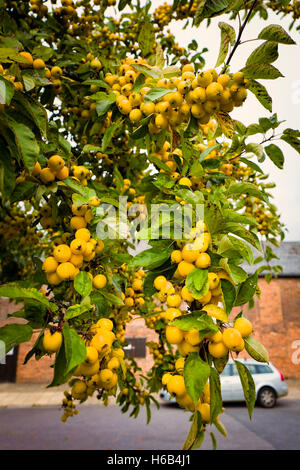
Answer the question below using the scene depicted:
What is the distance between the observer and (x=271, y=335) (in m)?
12.0

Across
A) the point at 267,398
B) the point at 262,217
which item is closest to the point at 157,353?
the point at 262,217

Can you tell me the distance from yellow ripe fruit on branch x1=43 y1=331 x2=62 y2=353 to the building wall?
10794mm

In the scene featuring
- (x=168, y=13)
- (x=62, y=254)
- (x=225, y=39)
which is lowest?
(x=62, y=254)

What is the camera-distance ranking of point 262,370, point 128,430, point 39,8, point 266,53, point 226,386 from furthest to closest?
point 262,370, point 226,386, point 128,430, point 39,8, point 266,53

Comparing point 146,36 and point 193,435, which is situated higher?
point 146,36

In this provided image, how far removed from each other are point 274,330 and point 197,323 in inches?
504

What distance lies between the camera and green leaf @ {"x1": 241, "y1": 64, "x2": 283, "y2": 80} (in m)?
0.99

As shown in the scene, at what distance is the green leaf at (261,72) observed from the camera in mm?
992

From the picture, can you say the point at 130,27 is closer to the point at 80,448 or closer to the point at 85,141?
the point at 85,141

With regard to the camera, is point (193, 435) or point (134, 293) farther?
point (134, 293)

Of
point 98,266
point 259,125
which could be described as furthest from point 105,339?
point 259,125

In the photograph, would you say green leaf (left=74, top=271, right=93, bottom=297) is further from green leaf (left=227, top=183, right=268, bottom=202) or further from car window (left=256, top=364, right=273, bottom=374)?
car window (left=256, top=364, right=273, bottom=374)

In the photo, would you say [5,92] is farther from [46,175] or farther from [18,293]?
[18,293]

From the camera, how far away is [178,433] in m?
6.30
